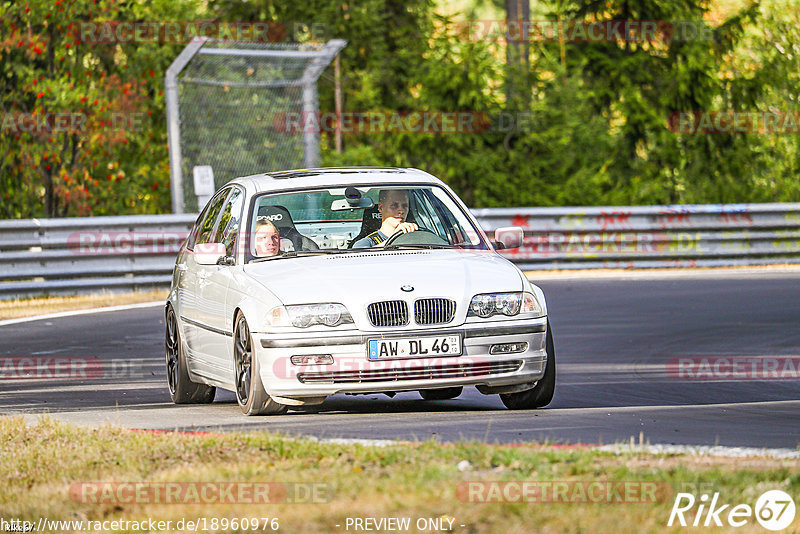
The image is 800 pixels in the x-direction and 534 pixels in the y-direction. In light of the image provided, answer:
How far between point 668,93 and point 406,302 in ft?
85.5

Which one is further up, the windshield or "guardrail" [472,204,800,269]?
the windshield

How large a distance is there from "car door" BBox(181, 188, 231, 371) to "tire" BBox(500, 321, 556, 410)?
7.12ft

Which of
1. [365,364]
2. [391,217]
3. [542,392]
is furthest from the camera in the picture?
[391,217]

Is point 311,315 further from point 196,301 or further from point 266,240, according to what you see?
point 196,301

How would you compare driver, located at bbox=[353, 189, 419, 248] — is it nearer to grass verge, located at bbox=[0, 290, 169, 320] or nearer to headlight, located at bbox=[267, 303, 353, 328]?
headlight, located at bbox=[267, 303, 353, 328]

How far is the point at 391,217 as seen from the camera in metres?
11.0

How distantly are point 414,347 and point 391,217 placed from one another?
5.78 ft

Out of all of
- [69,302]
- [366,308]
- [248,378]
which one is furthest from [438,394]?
[69,302]

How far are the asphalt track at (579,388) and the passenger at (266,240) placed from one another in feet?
3.44

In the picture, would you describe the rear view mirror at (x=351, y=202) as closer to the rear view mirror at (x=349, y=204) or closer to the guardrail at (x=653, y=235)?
the rear view mirror at (x=349, y=204)

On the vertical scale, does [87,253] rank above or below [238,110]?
below

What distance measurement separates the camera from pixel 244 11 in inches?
1404

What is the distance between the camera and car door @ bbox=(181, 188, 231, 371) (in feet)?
36.0

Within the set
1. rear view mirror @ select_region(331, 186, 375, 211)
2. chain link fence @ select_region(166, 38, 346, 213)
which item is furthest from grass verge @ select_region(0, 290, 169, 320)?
rear view mirror @ select_region(331, 186, 375, 211)
